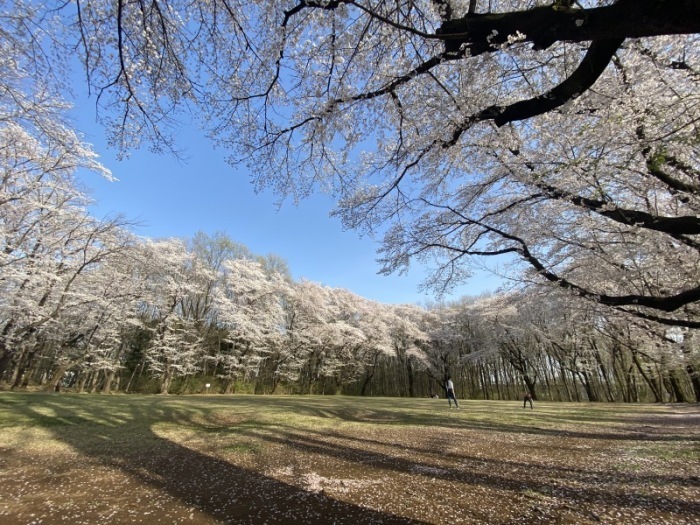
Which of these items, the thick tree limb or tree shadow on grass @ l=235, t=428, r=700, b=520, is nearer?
the thick tree limb

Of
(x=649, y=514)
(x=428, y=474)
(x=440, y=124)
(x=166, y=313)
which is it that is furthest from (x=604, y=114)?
(x=166, y=313)

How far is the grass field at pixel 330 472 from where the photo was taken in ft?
13.6

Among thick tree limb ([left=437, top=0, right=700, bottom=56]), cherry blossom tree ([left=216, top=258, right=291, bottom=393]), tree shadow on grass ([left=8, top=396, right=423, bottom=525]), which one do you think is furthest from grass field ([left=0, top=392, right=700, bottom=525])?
cherry blossom tree ([left=216, top=258, right=291, bottom=393])

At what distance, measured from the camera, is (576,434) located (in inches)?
380

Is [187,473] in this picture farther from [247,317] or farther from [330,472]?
[247,317]

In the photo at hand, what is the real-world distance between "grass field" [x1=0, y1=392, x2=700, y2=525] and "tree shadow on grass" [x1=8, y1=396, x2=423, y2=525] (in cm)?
3

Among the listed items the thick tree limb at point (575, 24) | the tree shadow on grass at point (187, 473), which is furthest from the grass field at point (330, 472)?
the thick tree limb at point (575, 24)

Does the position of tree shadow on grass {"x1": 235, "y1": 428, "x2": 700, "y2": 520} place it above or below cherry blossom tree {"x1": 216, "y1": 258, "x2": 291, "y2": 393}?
below

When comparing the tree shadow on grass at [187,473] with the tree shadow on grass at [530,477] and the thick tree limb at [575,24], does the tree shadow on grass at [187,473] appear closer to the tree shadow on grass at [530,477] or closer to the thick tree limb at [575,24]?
the tree shadow on grass at [530,477]

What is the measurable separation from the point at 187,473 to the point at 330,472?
262cm

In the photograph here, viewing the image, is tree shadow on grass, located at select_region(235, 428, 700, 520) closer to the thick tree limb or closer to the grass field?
the grass field

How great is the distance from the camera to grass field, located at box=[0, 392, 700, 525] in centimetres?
414

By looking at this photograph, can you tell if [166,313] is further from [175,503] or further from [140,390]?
[175,503]

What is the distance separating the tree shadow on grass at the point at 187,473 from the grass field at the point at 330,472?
3cm
